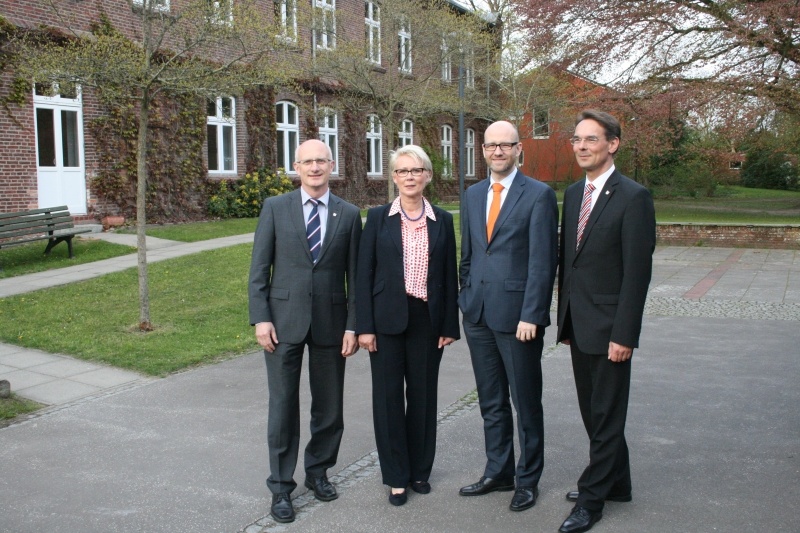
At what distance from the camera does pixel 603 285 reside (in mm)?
3980

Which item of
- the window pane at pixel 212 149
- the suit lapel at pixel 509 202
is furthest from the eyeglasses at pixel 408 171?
the window pane at pixel 212 149

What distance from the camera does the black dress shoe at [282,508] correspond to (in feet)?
13.2

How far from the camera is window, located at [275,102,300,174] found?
23578 millimetres

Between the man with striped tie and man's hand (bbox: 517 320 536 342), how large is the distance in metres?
0.20

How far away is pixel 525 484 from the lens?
4.25m

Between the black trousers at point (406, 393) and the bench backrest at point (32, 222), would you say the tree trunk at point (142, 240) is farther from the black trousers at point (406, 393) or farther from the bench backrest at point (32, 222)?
the black trousers at point (406, 393)

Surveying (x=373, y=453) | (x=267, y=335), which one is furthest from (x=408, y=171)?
(x=373, y=453)

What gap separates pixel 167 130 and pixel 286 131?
541 centimetres

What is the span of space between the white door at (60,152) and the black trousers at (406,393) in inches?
536

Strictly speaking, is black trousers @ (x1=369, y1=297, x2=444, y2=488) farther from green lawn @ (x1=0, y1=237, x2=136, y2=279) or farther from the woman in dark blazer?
green lawn @ (x1=0, y1=237, x2=136, y2=279)

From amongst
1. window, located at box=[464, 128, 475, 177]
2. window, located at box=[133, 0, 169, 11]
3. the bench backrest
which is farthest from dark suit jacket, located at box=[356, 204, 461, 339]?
window, located at box=[464, 128, 475, 177]

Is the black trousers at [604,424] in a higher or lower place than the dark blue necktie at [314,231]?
lower

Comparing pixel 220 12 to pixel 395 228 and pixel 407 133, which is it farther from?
pixel 407 133

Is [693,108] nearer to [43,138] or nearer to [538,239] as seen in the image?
[43,138]
